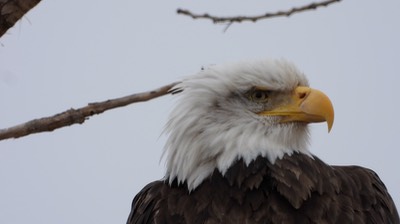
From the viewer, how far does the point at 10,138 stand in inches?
117

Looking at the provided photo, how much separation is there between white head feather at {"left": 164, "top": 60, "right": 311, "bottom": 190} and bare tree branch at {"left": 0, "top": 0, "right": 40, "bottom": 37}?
1.64m

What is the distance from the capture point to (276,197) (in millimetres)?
3797

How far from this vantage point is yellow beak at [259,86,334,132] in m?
3.88

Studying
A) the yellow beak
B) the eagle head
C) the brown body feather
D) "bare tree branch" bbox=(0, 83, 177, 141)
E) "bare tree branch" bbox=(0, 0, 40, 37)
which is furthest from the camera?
the eagle head

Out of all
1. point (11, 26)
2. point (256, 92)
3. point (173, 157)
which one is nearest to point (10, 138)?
point (11, 26)

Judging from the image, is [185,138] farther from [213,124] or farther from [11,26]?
[11,26]

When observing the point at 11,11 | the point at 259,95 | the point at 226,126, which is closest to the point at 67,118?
the point at 11,11

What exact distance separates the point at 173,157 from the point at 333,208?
102cm

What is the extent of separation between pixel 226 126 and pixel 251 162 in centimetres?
27

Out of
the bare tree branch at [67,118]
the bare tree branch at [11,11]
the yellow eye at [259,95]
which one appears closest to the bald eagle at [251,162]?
the yellow eye at [259,95]

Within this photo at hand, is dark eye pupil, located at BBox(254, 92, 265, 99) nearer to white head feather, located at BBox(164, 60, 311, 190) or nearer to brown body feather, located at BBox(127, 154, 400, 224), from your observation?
white head feather, located at BBox(164, 60, 311, 190)

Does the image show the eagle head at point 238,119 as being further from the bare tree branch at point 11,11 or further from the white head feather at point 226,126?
the bare tree branch at point 11,11

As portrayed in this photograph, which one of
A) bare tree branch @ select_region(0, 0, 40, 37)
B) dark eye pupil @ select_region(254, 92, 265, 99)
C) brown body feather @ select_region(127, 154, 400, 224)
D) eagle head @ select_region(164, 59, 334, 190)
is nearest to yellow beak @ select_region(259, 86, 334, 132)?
eagle head @ select_region(164, 59, 334, 190)

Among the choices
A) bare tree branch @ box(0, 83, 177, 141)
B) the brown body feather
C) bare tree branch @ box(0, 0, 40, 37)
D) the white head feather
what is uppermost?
bare tree branch @ box(0, 0, 40, 37)
